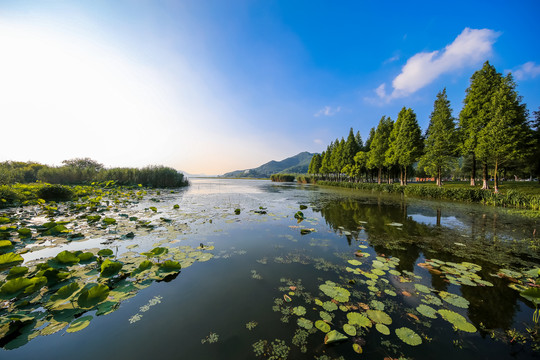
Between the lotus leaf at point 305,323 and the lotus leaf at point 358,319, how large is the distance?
640mm

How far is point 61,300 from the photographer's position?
2.93 meters

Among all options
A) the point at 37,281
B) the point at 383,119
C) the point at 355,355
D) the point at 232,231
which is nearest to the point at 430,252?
the point at 355,355

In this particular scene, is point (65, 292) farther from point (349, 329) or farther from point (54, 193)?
point (54, 193)

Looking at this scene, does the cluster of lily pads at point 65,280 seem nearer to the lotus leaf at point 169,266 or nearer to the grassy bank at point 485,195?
the lotus leaf at point 169,266

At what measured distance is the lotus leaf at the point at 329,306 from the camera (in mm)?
3067

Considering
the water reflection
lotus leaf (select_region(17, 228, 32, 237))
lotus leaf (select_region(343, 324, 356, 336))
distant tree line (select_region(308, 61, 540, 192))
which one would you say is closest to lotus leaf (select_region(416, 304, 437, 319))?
the water reflection

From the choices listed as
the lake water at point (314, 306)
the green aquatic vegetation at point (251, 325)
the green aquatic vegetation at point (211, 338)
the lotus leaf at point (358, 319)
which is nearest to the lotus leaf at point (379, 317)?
the lake water at point (314, 306)

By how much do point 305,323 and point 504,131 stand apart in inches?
1144

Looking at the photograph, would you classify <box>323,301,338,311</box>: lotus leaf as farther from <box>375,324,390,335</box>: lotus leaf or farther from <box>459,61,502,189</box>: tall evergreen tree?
<box>459,61,502,189</box>: tall evergreen tree

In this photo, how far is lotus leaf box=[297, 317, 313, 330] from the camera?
269cm

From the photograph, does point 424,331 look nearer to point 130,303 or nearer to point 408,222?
point 130,303

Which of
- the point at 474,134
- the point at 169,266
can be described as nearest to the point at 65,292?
the point at 169,266

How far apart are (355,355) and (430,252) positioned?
210 inches

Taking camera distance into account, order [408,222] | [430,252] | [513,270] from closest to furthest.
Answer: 1. [513,270]
2. [430,252]
3. [408,222]
